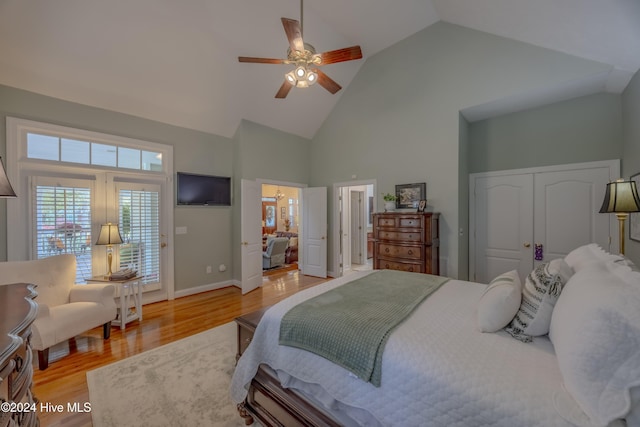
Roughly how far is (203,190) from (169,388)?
10.2 ft

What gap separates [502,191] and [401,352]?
12.5 ft

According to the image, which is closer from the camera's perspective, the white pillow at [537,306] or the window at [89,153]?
the white pillow at [537,306]

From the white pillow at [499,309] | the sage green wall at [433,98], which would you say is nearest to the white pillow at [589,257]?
the white pillow at [499,309]

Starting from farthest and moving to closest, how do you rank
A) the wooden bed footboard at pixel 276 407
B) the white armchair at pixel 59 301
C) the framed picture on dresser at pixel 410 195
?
the framed picture on dresser at pixel 410 195, the white armchair at pixel 59 301, the wooden bed footboard at pixel 276 407

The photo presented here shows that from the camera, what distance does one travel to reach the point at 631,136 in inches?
105

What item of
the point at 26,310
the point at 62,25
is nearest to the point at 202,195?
the point at 62,25

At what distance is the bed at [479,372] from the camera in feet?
2.72

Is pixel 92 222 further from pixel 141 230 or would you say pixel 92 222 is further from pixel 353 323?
pixel 353 323

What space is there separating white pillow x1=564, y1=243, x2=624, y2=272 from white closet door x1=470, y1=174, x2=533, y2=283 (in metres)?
2.31

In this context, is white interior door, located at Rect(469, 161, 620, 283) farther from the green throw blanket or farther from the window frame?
the window frame

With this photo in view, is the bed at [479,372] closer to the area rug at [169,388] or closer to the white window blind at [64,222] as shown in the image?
the area rug at [169,388]

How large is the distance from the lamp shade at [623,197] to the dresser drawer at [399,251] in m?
1.90

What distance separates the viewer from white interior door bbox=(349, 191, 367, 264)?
6785 mm

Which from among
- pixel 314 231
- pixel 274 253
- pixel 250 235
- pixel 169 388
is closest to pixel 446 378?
pixel 169 388
